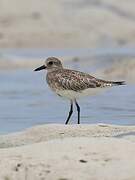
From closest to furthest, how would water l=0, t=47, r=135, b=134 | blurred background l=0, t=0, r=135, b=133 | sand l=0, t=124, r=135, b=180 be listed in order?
1. sand l=0, t=124, r=135, b=180
2. water l=0, t=47, r=135, b=134
3. blurred background l=0, t=0, r=135, b=133

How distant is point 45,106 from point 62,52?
484 inches

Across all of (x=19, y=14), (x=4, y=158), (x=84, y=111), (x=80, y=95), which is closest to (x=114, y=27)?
(x=19, y=14)

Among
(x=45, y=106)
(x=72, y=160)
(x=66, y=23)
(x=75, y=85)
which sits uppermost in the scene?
(x=66, y=23)

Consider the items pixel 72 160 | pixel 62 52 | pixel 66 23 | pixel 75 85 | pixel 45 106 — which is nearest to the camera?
pixel 72 160

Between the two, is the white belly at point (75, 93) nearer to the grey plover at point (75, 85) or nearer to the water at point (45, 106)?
the grey plover at point (75, 85)

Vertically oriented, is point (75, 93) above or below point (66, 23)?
below

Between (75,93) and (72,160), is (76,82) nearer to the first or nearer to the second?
(75,93)

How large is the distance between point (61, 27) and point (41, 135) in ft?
64.6

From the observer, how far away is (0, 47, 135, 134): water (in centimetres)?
1180

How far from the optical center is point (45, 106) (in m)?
13.8

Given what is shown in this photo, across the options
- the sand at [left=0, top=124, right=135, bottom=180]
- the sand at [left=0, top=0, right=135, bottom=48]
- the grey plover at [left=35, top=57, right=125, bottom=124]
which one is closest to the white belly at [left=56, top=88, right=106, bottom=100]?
the grey plover at [left=35, top=57, right=125, bottom=124]

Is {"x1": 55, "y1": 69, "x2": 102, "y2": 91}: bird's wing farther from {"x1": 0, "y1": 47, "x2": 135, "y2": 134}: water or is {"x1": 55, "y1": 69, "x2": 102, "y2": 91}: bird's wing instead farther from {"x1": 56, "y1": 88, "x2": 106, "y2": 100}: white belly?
{"x1": 0, "y1": 47, "x2": 135, "y2": 134}: water

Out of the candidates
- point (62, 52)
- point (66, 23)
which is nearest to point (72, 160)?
point (62, 52)

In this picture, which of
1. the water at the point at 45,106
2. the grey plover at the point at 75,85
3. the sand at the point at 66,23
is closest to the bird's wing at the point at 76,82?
the grey plover at the point at 75,85
